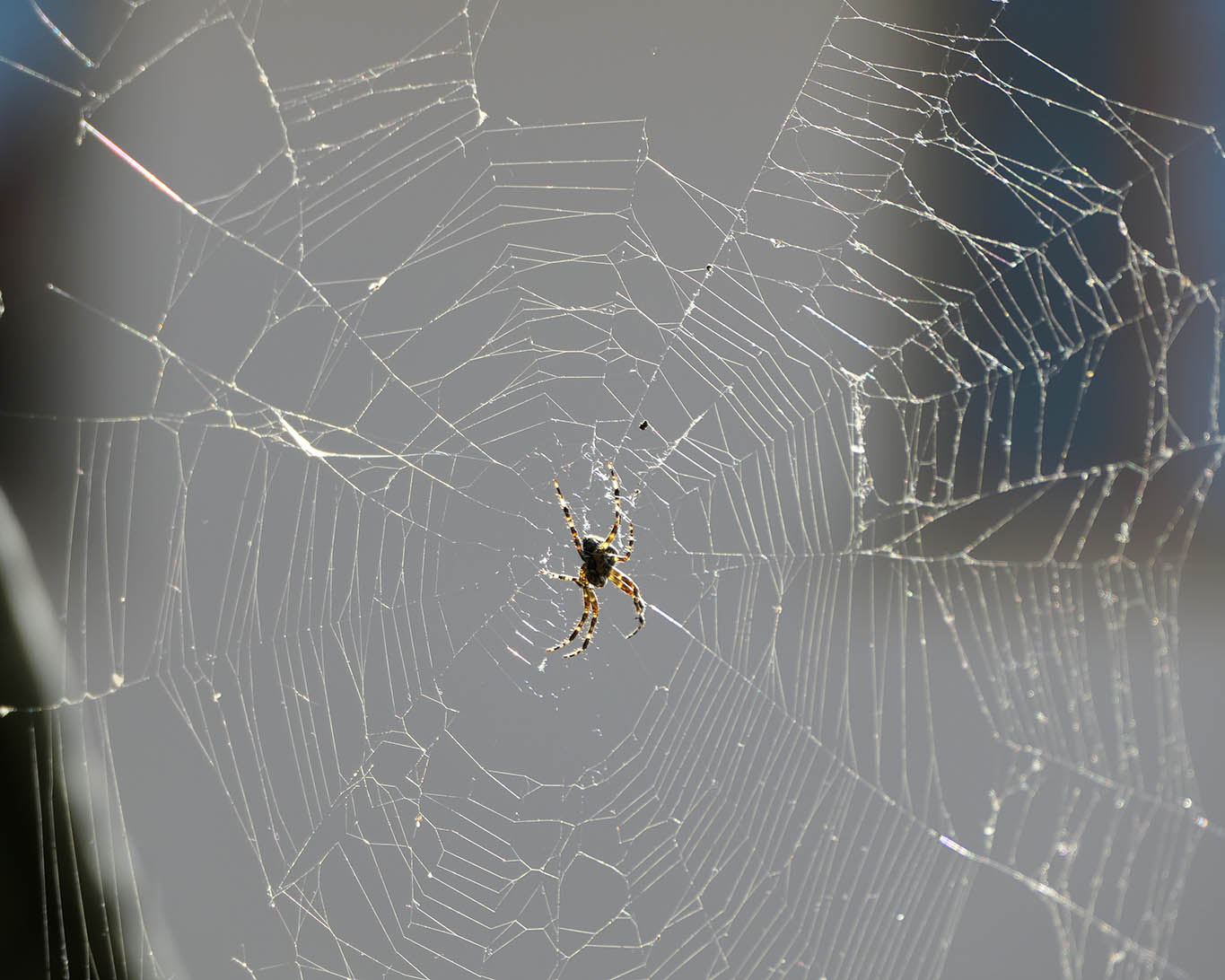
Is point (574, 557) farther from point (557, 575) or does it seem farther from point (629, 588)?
point (629, 588)

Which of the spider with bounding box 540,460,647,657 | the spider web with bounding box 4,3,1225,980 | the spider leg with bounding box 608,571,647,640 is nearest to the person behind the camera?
the spider web with bounding box 4,3,1225,980

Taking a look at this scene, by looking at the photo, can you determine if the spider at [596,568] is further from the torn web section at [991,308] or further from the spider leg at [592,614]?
the torn web section at [991,308]

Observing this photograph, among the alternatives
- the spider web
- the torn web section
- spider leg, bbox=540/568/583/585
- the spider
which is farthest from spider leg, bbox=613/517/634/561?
the torn web section

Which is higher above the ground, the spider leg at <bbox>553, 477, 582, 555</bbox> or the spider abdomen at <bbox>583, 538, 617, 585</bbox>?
the spider leg at <bbox>553, 477, 582, 555</bbox>

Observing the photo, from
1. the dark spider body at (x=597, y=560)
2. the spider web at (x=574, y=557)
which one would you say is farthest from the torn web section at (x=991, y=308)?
the dark spider body at (x=597, y=560)

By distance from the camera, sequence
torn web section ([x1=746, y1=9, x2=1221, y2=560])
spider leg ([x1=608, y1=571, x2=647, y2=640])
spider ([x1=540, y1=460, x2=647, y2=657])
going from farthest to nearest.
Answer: torn web section ([x1=746, y1=9, x2=1221, y2=560]), spider leg ([x1=608, y1=571, x2=647, y2=640]), spider ([x1=540, y1=460, x2=647, y2=657])

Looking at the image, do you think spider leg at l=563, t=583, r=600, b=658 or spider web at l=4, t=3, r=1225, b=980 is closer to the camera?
spider web at l=4, t=3, r=1225, b=980

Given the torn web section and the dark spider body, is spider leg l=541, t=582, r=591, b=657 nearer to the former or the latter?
the dark spider body

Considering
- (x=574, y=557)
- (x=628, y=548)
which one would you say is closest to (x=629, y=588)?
(x=628, y=548)
